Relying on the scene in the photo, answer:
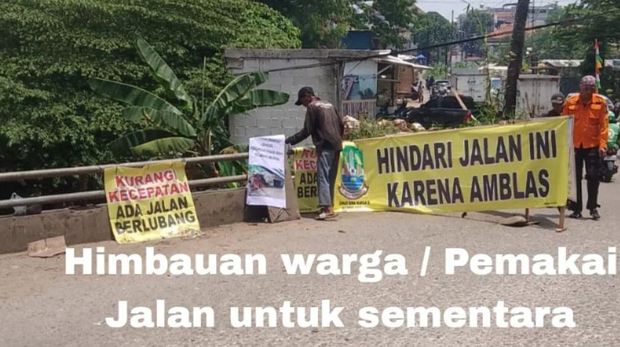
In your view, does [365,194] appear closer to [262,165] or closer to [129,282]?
[262,165]

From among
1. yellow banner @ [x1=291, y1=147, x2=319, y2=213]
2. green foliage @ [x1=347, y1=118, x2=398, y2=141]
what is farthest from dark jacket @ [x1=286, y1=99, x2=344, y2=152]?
green foliage @ [x1=347, y1=118, x2=398, y2=141]

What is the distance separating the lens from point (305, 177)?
1102 centimetres

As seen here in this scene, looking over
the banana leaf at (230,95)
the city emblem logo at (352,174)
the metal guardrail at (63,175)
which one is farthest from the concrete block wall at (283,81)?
the metal guardrail at (63,175)

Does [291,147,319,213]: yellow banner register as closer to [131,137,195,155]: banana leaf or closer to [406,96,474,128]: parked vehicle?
[131,137,195,155]: banana leaf

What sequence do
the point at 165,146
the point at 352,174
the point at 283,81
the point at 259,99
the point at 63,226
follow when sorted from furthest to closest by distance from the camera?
the point at 283,81 → the point at 259,99 → the point at 165,146 → the point at 352,174 → the point at 63,226

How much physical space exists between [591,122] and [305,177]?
4.11 m

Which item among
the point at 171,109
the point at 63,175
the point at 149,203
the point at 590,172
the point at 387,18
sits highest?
the point at 387,18

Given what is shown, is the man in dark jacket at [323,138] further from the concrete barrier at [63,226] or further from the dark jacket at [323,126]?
the concrete barrier at [63,226]

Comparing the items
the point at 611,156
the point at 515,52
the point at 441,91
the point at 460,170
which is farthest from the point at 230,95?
the point at 441,91

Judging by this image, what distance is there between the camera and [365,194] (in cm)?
1078

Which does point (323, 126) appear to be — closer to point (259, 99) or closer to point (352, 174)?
point (352, 174)

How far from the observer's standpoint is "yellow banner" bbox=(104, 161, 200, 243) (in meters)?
9.16

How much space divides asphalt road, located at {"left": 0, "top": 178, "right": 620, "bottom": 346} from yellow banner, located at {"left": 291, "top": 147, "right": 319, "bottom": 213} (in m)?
0.89

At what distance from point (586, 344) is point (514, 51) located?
16974 millimetres
